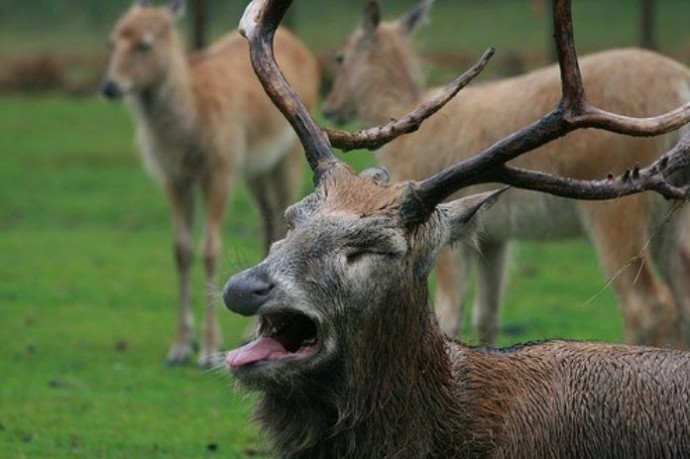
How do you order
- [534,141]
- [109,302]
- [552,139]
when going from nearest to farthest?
1. [534,141]
2. [552,139]
3. [109,302]

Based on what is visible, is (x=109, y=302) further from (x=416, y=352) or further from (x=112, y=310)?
(x=416, y=352)

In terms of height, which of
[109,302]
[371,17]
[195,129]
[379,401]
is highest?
[379,401]

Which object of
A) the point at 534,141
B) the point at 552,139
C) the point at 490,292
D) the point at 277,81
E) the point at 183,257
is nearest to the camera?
the point at 534,141

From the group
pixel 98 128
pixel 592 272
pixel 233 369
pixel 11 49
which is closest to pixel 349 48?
pixel 592 272

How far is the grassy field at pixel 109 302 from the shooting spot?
10102 millimetres

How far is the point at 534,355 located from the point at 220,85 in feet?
30.7

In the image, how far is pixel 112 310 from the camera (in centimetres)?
1553

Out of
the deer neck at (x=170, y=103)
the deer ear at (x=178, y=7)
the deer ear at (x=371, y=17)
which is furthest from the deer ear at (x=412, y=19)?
the deer ear at (x=178, y=7)

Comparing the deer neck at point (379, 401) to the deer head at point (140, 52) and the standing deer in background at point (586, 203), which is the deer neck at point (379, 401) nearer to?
the standing deer in background at point (586, 203)

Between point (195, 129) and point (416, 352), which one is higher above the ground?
point (416, 352)

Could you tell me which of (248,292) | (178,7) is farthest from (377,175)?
(178,7)

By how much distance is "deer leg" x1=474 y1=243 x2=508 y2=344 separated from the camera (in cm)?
1242

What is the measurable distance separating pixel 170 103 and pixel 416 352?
29.9 ft

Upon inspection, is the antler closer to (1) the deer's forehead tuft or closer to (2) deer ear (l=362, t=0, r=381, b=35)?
(1) the deer's forehead tuft
